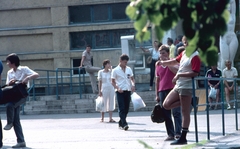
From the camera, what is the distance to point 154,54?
22.9 metres

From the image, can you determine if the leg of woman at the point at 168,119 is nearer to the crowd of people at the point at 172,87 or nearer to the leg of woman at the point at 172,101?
the crowd of people at the point at 172,87

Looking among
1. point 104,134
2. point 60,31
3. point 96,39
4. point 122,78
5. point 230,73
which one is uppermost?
point 60,31

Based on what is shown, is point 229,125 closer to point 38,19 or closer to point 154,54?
point 154,54

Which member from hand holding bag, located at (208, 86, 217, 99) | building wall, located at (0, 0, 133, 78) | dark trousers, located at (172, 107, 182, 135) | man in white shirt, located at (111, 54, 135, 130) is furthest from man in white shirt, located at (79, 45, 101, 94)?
dark trousers, located at (172, 107, 182, 135)

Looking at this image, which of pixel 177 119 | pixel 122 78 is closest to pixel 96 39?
pixel 122 78

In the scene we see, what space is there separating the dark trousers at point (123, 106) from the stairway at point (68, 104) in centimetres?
677

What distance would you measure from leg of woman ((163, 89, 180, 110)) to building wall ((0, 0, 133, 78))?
663 inches

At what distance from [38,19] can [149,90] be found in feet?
23.5

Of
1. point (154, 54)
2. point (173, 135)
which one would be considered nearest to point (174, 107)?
point (173, 135)

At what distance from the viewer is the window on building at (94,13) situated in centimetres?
2856

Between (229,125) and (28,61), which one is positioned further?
(28,61)

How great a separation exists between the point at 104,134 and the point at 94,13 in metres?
14.9

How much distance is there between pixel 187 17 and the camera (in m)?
5.16

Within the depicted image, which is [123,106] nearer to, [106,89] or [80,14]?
[106,89]
